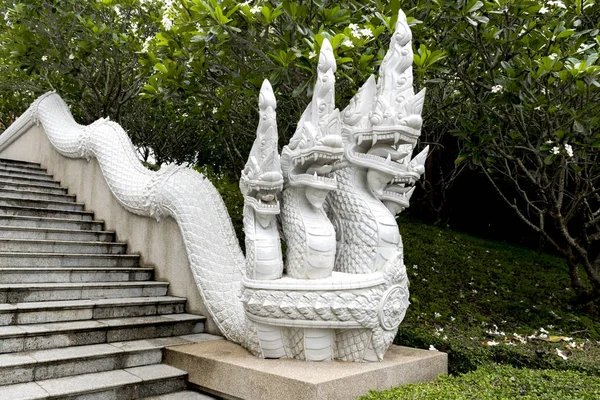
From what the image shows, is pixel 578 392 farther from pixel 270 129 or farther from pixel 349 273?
pixel 270 129

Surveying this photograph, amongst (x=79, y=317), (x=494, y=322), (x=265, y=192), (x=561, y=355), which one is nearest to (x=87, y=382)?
(x=79, y=317)

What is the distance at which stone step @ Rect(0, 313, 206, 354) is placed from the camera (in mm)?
3882

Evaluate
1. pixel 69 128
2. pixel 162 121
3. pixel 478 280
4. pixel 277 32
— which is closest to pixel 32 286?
pixel 277 32

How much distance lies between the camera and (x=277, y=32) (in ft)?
16.9

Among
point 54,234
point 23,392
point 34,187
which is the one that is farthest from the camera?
point 34,187

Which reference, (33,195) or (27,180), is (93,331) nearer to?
(33,195)

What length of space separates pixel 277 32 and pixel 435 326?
379 centimetres

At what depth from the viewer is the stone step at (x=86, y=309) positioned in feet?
13.6

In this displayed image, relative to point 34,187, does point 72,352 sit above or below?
below

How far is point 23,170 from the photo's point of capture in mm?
8141

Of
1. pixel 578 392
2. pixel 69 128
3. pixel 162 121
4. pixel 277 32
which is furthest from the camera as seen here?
pixel 162 121

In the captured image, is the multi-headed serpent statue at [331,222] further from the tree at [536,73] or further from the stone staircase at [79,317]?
the tree at [536,73]

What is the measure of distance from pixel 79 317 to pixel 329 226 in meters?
2.39

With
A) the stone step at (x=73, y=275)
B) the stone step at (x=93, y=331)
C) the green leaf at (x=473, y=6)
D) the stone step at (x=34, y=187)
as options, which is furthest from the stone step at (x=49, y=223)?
the green leaf at (x=473, y=6)
